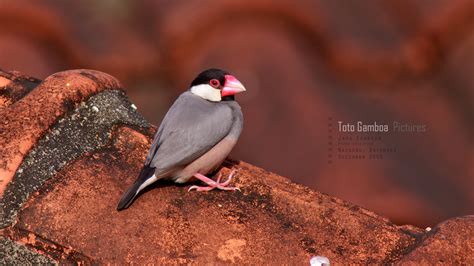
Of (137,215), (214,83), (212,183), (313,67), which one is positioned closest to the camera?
(137,215)

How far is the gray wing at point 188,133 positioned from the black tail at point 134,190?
0.11ft

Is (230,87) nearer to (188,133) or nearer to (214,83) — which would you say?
(214,83)

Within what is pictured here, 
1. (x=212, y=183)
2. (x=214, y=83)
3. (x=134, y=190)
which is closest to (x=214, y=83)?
(x=214, y=83)

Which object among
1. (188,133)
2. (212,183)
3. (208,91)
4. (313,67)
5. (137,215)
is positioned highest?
(313,67)

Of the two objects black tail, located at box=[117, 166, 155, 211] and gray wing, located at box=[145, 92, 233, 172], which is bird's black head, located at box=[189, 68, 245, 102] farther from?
black tail, located at box=[117, 166, 155, 211]

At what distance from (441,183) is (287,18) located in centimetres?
116

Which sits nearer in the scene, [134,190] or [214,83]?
[134,190]

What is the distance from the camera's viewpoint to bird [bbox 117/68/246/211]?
8.70ft

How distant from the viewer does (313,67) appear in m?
4.18

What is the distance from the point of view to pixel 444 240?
2.38 m

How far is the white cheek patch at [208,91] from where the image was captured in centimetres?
300

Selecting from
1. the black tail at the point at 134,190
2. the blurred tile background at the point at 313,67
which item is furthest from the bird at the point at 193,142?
the blurred tile background at the point at 313,67

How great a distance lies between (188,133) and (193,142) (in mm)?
37

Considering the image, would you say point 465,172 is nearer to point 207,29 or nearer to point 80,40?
point 207,29
